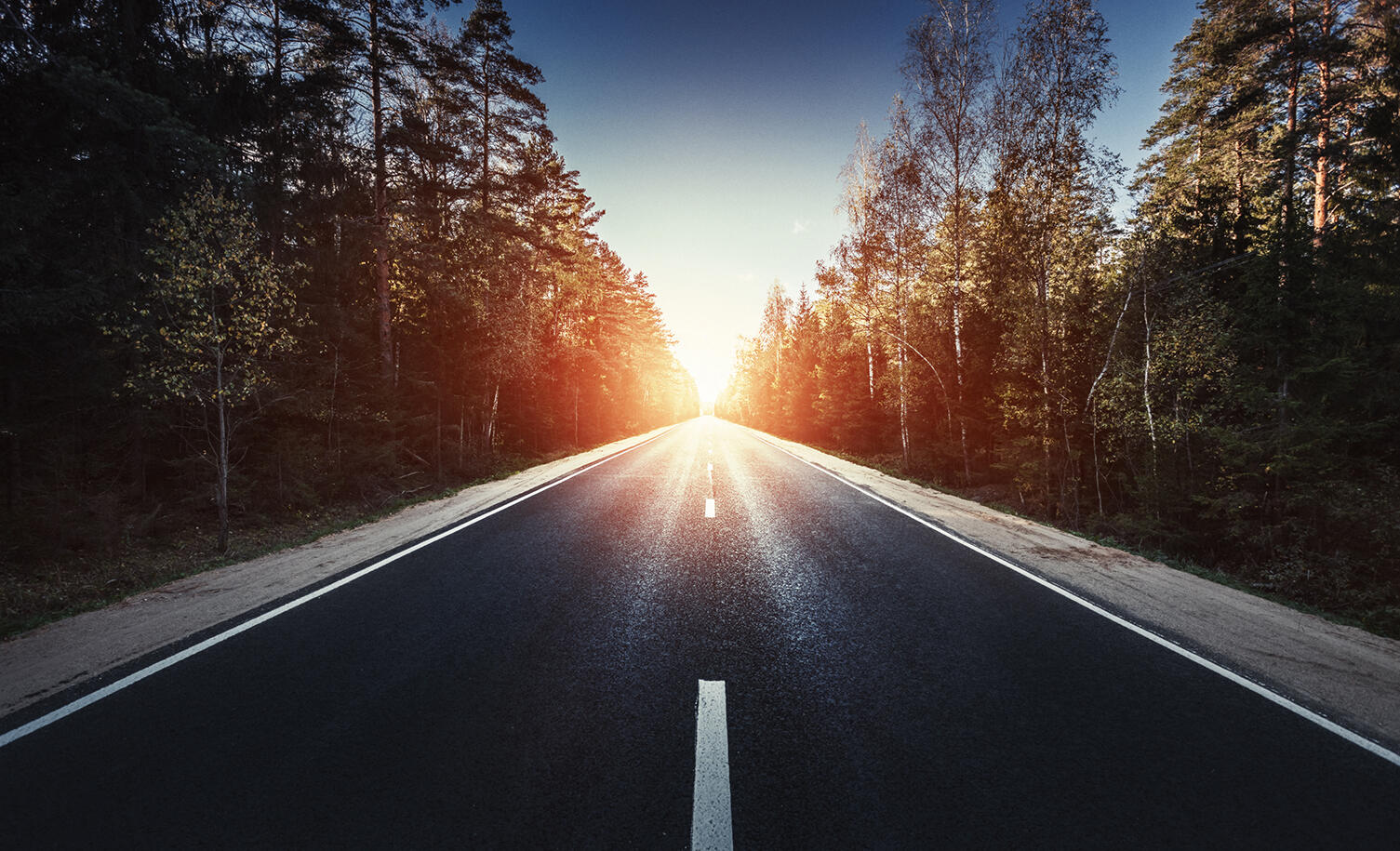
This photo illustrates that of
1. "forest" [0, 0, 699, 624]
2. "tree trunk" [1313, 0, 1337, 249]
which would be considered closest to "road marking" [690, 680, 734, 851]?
"forest" [0, 0, 699, 624]

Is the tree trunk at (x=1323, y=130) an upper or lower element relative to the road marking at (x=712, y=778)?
upper

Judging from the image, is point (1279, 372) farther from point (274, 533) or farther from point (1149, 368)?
point (274, 533)

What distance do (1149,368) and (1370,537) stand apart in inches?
163

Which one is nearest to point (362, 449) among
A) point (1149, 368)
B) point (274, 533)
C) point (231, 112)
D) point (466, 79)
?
point (274, 533)

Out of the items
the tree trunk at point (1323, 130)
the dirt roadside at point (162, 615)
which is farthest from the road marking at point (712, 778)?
the tree trunk at point (1323, 130)

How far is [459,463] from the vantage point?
16.8 meters

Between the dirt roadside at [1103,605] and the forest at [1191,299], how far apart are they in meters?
1.60

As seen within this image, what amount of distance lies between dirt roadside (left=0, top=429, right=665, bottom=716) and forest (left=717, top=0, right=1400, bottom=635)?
466 inches

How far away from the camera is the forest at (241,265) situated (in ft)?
24.5

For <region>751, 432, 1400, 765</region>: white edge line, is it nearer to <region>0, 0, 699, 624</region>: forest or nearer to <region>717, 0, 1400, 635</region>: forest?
<region>717, 0, 1400, 635</region>: forest

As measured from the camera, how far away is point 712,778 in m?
2.48

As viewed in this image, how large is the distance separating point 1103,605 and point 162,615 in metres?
9.41

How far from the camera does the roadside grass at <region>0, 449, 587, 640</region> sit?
Answer: 5.52m

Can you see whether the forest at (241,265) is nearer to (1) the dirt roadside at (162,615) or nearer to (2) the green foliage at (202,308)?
(2) the green foliage at (202,308)
